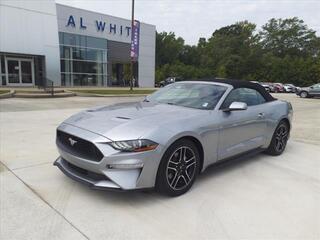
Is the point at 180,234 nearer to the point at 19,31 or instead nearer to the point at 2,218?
the point at 2,218

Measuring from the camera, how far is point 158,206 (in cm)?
350

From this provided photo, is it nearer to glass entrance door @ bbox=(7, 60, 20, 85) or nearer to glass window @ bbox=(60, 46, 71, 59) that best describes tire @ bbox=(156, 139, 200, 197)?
glass entrance door @ bbox=(7, 60, 20, 85)

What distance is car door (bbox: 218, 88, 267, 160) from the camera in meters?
4.30

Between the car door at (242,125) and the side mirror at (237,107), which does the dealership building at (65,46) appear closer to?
the car door at (242,125)

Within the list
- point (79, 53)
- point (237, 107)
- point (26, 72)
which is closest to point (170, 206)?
point (237, 107)

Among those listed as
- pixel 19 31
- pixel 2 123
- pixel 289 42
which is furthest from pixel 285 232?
pixel 289 42

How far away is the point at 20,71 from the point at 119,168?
25.4 meters

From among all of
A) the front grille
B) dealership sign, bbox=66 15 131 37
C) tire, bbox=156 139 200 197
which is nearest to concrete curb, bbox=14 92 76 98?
dealership sign, bbox=66 15 131 37

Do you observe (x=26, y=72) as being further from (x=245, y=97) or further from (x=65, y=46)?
(x=245, y=97)

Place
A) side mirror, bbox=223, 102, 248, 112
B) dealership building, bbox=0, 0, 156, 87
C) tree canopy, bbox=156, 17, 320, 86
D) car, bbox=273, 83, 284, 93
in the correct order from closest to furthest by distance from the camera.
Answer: side mirror, bbox=223, 102, 248, 112 → dealership building, bbox=0, 0, 156, 87 → car, bbox=273, 83, 284, 93 → tree canopy, bbox=156, 17, 320, 86

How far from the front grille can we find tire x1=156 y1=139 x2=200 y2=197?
28.9 inches

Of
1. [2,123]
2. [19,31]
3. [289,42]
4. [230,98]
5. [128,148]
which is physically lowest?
[2,123]

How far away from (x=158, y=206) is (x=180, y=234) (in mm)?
614

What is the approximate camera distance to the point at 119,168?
3.29 m
